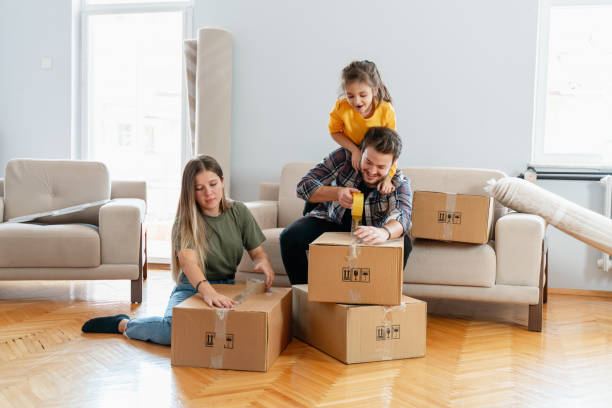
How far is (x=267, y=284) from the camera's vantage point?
2.38 metres

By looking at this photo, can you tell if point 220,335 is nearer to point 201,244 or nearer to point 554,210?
point 201,244

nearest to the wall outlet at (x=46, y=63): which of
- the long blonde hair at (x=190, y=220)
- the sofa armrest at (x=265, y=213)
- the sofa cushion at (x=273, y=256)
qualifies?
the sofa armrest at (x=265, y=213)

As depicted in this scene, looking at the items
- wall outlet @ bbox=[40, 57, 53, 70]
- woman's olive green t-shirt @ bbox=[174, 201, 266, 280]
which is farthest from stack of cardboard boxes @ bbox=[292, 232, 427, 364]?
wall outlet @ bbox=[40, 57, 53, 70]

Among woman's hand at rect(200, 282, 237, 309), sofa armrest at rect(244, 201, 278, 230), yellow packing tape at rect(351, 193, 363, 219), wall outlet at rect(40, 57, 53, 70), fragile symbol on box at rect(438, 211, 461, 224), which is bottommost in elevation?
woman's hand at rect(200, 282, 237, 309)

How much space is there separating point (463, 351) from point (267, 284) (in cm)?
86

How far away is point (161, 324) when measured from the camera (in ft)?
7.84

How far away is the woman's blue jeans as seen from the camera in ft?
7.82

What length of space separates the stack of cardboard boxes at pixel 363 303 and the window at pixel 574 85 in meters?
1.95

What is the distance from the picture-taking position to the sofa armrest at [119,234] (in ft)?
10.1

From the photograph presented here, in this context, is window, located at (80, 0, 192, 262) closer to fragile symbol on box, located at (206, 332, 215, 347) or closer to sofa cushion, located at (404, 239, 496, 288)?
sofa cushion, located at (404, 239, 496, 288)

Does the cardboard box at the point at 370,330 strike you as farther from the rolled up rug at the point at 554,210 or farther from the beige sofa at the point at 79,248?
the beige sofa at the point at 79,248

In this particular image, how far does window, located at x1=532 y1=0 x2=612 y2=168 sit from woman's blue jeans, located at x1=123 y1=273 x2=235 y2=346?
94.3 inches

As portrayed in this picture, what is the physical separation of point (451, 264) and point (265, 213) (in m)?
1.07

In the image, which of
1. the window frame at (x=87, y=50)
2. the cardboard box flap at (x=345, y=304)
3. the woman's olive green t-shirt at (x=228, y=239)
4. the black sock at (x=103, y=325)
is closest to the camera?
the cardboard box flap at (x=345, y=304)
